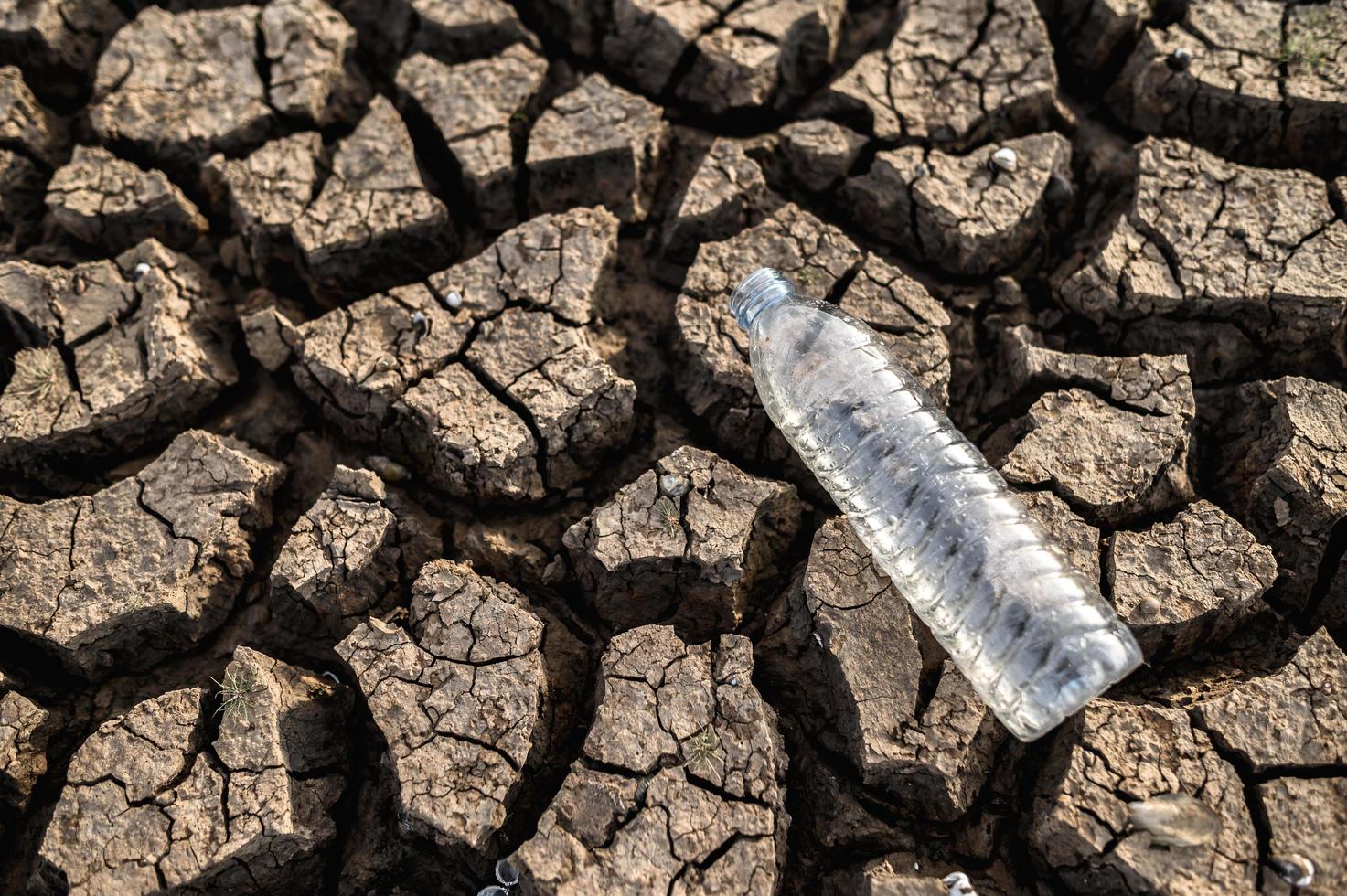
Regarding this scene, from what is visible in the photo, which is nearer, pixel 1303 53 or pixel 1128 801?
pixel 1128 801

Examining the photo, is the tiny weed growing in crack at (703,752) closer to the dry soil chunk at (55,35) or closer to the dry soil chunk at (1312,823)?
the dry soil chunk at (1312,823)

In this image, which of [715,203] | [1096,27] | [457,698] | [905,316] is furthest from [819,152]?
[457,698]

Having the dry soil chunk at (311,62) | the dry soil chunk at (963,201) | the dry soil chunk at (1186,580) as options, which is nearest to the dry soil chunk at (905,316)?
the dry soil chunk at (963,201)

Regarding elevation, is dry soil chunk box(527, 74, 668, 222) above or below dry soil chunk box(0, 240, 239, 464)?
above

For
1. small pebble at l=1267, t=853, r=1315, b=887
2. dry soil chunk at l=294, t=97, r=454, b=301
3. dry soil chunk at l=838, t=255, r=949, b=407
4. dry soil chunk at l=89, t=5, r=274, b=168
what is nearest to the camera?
small pebble at l=1267, t=853, r=1315, b=887

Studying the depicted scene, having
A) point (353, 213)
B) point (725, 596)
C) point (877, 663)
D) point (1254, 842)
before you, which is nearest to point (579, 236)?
point (353, 213)

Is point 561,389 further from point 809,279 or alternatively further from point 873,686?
point 873,686

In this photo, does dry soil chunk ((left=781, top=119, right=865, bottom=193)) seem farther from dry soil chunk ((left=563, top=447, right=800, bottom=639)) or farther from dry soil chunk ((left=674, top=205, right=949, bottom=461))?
dry soil chunk ((left=563, top=447, right=800, bottom=639))

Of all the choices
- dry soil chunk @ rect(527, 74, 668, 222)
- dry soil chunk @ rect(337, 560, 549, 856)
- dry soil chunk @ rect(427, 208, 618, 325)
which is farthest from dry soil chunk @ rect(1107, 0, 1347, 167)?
dry soil chunk @ rect(337, 560, 549, 856)
